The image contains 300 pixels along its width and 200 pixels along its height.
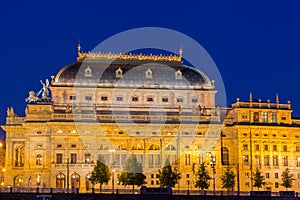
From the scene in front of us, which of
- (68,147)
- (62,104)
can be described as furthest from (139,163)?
(62,104)

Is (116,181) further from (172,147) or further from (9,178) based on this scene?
(9,178)

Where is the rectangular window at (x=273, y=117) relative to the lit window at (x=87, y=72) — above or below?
below

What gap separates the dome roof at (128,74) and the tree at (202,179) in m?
23.4

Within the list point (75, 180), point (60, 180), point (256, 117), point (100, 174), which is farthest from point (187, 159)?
point (60, 180)

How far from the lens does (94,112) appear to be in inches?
4449

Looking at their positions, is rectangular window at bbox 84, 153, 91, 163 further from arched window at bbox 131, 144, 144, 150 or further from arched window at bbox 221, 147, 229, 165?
arched window at bbox 221, 147, 229, 165

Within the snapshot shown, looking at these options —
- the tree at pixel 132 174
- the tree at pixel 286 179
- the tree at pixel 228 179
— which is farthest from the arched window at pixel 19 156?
the tree at pixel 286 179

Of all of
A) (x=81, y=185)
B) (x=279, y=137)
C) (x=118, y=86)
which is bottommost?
(x=81, y=185)

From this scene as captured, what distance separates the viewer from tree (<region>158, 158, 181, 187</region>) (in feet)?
334

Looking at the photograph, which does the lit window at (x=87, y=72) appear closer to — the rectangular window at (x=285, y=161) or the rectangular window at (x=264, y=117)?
the rectangular window at (x=264, y=117)

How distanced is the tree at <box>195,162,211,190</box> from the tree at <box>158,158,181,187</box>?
3354mm

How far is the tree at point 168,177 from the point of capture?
334 feet

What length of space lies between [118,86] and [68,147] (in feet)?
56.0

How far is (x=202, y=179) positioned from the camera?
104 metres
